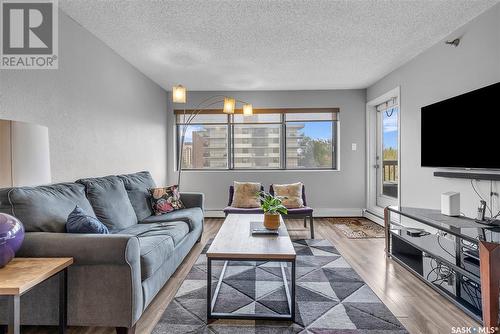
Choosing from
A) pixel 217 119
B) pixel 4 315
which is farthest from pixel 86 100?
pixel 217 119

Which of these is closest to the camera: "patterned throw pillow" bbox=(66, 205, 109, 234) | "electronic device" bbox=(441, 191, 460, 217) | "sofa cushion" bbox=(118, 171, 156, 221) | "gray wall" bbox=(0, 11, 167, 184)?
"patterned throw pillow" bbox=(66, 205, 109, 234)

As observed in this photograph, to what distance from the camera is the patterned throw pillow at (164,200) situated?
139 inches

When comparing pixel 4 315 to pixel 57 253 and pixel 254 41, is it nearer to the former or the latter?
pixel 57 253

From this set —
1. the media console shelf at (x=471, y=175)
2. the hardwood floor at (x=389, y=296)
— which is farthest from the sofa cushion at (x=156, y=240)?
the media console shelf at (x=471, y=175)

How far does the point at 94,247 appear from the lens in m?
1.76

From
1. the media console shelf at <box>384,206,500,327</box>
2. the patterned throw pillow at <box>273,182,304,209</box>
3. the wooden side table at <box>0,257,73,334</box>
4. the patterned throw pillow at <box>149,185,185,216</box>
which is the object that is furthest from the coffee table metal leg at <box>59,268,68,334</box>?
the patterned throw pillow at <box>273,182,304,209</box>

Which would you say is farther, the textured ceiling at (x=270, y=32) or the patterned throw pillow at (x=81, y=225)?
the textured ceiling at (x=270, y=32)

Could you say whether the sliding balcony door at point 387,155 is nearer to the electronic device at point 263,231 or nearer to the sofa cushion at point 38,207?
the electronic device at point 263,231

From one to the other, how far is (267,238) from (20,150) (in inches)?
69.3

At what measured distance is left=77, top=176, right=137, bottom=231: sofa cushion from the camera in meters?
2.62

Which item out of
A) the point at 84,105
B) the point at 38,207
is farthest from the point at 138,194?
the point at 38,207

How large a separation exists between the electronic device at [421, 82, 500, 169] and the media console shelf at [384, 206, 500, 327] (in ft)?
1.89

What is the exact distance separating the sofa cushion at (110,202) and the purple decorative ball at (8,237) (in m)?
1.03

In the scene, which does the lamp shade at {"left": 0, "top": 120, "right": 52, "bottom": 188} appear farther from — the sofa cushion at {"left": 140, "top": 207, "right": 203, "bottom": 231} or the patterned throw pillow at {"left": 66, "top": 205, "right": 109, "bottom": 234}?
the sofa cushion at {"left": 140, "top": 207, "right": 203, "bottom": 231}
